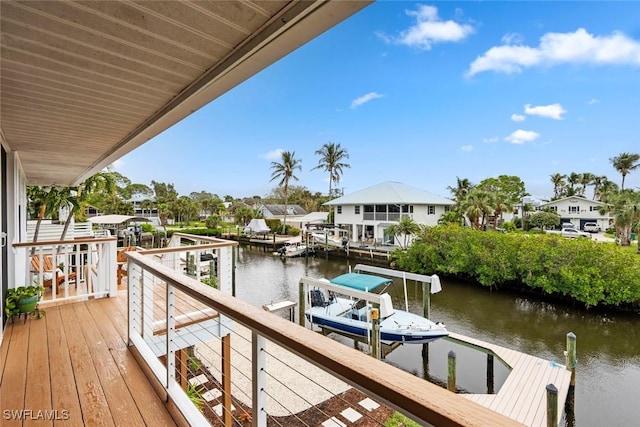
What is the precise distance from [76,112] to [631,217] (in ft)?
90.1

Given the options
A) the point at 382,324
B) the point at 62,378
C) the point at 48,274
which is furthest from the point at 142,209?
the point at 62,378

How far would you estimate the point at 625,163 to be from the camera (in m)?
36.0

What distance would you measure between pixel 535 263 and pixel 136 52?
49.5ft

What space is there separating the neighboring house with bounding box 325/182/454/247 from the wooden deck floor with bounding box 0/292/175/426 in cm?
1965

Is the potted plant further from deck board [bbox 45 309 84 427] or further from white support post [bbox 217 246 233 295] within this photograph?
white support post [bbox 217 246 233 295]

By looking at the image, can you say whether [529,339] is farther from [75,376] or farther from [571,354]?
[75,376]

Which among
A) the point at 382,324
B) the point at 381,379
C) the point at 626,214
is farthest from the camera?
the point at 626,214

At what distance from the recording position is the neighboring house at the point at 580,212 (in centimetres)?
3102

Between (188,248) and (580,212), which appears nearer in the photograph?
(188,248)

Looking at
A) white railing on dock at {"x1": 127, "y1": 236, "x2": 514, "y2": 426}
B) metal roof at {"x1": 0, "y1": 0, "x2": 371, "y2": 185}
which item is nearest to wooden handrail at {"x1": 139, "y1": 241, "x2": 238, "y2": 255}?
white railing on dock at {"x1": 127, "y1": 236, "x2": 514, "y2": 426}

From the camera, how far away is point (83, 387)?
2283mm

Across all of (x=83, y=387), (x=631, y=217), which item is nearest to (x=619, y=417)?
(x=83, y=387)

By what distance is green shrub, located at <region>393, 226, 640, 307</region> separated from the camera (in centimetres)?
1103

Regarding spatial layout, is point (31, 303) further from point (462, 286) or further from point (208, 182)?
point (208, 182)
